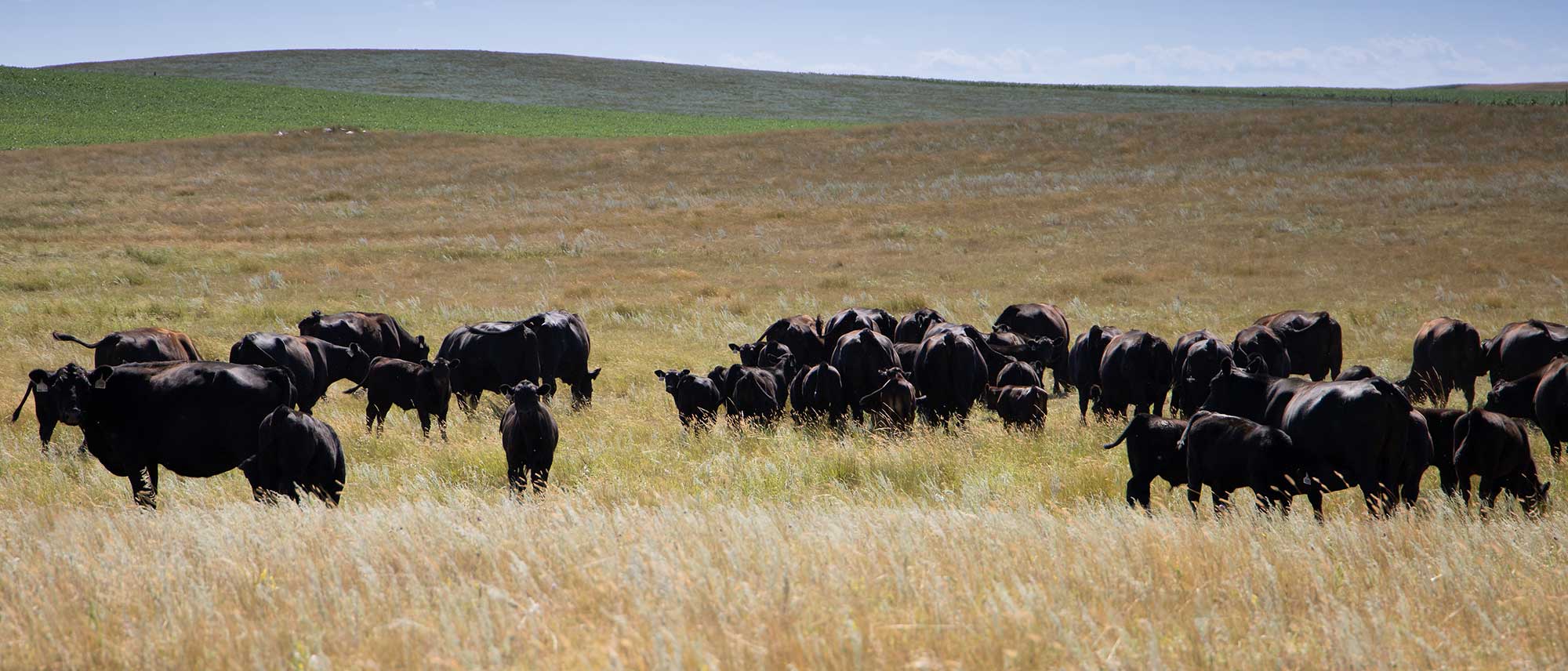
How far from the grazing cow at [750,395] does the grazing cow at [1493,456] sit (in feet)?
24.3

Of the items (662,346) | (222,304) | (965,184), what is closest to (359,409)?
(662,346)

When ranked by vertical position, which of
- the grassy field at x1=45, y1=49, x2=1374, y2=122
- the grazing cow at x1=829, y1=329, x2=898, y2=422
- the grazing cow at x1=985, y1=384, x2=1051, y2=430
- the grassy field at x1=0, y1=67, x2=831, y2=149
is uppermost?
the grassy field at x1=45, y1=49, x2=1374, y2=122

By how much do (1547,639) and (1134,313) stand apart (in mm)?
20725

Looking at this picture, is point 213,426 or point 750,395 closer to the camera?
point 213,426

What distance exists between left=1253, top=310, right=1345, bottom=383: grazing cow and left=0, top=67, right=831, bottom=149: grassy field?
58965 mm

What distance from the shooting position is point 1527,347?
1364 cm

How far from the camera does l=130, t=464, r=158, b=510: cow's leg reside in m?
8.34

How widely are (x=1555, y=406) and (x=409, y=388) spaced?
12828 mm

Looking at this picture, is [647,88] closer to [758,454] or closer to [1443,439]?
[758,454]

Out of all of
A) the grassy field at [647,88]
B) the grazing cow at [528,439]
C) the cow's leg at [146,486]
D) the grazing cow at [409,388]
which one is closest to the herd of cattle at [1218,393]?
the grazing cow at [409,388]

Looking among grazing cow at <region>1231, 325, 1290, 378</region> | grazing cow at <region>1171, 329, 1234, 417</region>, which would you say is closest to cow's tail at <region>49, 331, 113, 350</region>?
grazing cow at <region>1171, 329, 1234, 417</region>

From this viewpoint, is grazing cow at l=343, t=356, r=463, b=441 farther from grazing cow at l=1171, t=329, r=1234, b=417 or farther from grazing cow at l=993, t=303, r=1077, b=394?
grazing cow at l=993, t=303, r=1077, b=394

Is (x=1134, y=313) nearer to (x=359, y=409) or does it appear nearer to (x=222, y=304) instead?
(x=359, y=409)

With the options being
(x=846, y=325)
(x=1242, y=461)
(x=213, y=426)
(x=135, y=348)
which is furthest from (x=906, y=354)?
(x=135, y=348)
